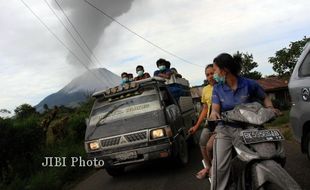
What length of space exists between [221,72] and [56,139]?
12784mm

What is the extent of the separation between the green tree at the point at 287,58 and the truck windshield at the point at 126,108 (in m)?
27.9

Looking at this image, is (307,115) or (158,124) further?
(158,124)

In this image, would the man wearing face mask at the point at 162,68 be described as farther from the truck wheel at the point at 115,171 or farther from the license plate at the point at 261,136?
the license plate at the point at 261,136

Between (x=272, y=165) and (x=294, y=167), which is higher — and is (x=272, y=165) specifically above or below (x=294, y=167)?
above

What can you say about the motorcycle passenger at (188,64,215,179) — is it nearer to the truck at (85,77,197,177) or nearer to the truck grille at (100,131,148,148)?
the truck at (85,77,197,177)

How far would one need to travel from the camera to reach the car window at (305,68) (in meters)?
6.72

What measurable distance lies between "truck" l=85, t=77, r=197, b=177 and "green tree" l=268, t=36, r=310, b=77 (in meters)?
27.2

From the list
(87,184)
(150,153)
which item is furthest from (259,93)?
(87,184)

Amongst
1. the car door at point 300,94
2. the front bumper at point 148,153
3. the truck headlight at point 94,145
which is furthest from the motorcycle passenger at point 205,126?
the truck headlight at point 94,145

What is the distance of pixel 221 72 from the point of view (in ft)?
16.0

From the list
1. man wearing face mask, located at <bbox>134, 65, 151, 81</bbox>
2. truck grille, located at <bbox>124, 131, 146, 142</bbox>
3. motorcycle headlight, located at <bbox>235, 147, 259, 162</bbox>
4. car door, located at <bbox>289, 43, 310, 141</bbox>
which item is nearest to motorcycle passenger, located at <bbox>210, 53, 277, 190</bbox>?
motorcycle headlight, located at <bbox>235, 147, 259, 162</bbox>

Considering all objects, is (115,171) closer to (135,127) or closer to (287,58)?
(135,127)

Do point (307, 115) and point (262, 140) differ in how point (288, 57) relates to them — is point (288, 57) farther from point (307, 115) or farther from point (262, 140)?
point (262, 140)

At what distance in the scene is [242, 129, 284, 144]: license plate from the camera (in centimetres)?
404
